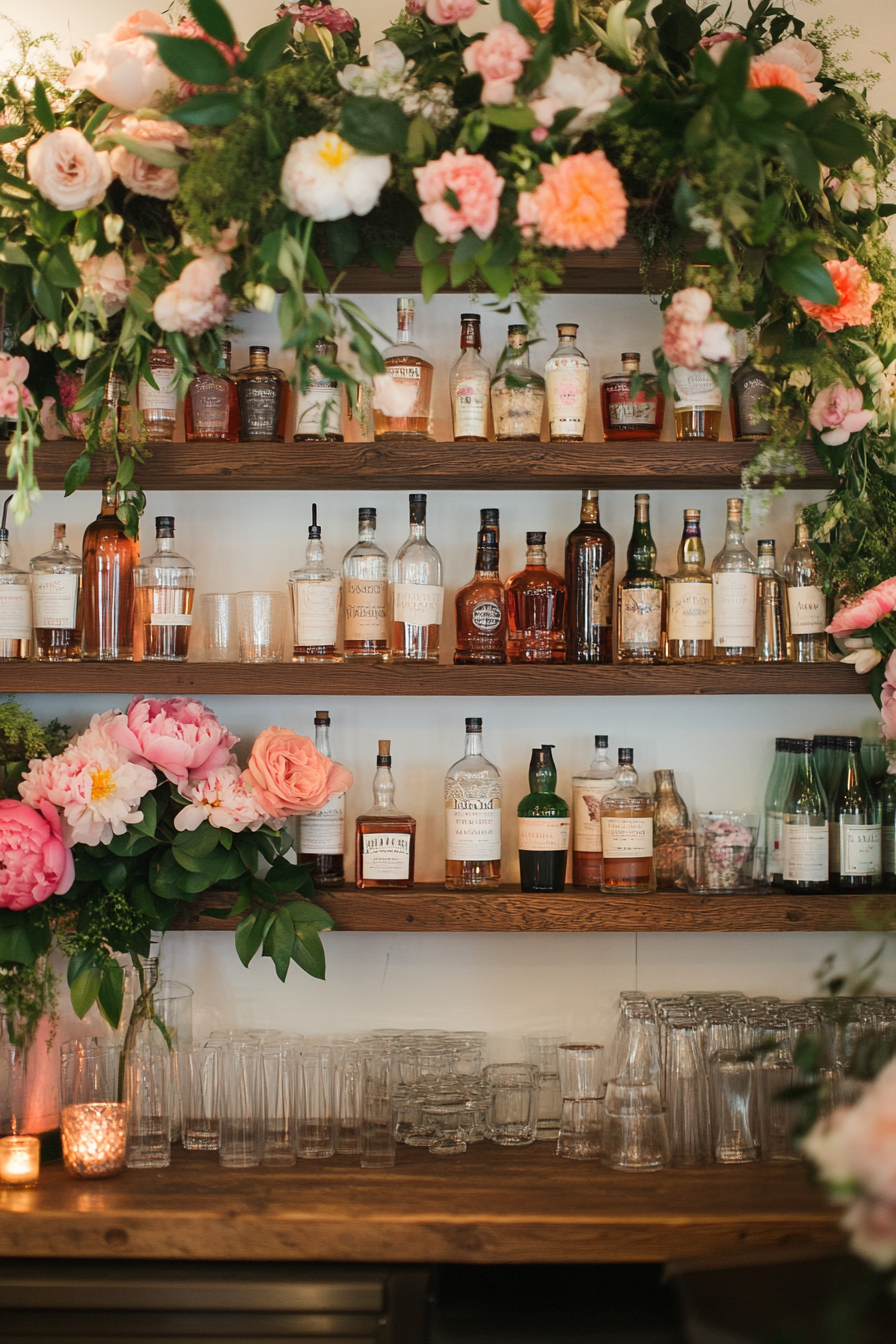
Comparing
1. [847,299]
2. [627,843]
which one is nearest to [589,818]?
[627,843]

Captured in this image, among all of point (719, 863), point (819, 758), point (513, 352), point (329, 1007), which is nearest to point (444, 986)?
point (329, 1007)

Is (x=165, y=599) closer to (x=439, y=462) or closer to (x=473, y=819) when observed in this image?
(x=439, y=462)

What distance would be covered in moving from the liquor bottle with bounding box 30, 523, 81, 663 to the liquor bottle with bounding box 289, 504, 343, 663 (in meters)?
0.34

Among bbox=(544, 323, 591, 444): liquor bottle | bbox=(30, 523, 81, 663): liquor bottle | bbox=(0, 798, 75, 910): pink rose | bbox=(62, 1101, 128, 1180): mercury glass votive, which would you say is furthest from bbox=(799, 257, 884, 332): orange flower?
bbox=(62, 1101, 128, 1180): mercury glass votive

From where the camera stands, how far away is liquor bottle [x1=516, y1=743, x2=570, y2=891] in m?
1.78

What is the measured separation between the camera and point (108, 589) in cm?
186

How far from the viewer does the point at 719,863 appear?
1795mm

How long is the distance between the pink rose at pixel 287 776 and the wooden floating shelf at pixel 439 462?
0.41m

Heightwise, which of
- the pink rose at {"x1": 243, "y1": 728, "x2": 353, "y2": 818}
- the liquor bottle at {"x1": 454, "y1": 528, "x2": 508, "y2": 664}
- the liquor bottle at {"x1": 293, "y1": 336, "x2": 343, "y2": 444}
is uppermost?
the liquor bottle at {"x1": 293, "y1": 336, "x2": 343, "y2": 444}

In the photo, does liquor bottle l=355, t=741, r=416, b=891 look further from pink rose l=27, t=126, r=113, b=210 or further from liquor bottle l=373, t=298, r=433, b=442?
pink rose l=27, t=126, r=113, b=210

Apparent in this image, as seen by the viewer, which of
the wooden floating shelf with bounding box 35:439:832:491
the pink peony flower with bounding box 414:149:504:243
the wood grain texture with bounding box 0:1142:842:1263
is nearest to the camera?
the pink peony flower with bounding box 414:149:504:243

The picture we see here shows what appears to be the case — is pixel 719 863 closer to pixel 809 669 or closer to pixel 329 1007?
pixel 809 669

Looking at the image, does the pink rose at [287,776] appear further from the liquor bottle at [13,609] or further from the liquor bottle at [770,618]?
the liquor bottle at [770,618]

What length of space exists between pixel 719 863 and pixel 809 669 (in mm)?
324
